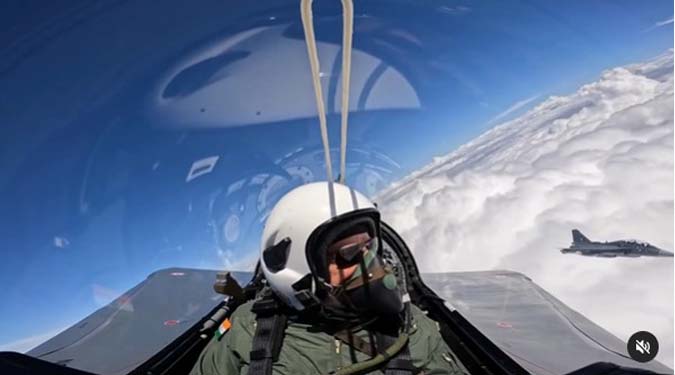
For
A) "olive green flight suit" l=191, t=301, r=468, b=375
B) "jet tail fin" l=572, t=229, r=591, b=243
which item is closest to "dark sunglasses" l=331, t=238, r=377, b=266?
"olive green flight suit" l=191, t=301, r=468, b=375

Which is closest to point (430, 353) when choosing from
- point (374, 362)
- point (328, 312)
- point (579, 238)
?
point (374, 362)

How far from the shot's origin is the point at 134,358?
6.66ft

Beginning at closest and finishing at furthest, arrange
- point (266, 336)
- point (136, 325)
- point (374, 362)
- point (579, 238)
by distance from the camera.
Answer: point (374, 362) → point (266, 336) → point (136, 325) → point (579, 238)

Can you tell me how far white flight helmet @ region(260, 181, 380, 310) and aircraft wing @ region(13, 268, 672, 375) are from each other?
0.81 meters

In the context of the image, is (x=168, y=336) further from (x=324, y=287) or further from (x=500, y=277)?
(x=500, y=277)

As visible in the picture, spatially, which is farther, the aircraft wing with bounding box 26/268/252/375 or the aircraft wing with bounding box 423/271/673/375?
the aircraft wing with bounding box 26/268/252/375

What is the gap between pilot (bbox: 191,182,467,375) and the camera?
135 cm

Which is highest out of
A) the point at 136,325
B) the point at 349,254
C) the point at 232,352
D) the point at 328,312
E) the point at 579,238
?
the point at 579,238

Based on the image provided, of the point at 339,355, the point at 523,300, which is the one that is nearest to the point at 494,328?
the point at 523,300

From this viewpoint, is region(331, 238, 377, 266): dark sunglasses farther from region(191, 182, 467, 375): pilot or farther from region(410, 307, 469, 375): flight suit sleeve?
region(410, 307, 469, 375): flight suit sleeve

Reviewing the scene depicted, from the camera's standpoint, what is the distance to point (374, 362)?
1286 mm

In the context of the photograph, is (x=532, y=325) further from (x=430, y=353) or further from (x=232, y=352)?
(x=232, y=352)

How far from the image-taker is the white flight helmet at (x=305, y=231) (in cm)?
148

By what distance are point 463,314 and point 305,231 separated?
1039 millimetres
